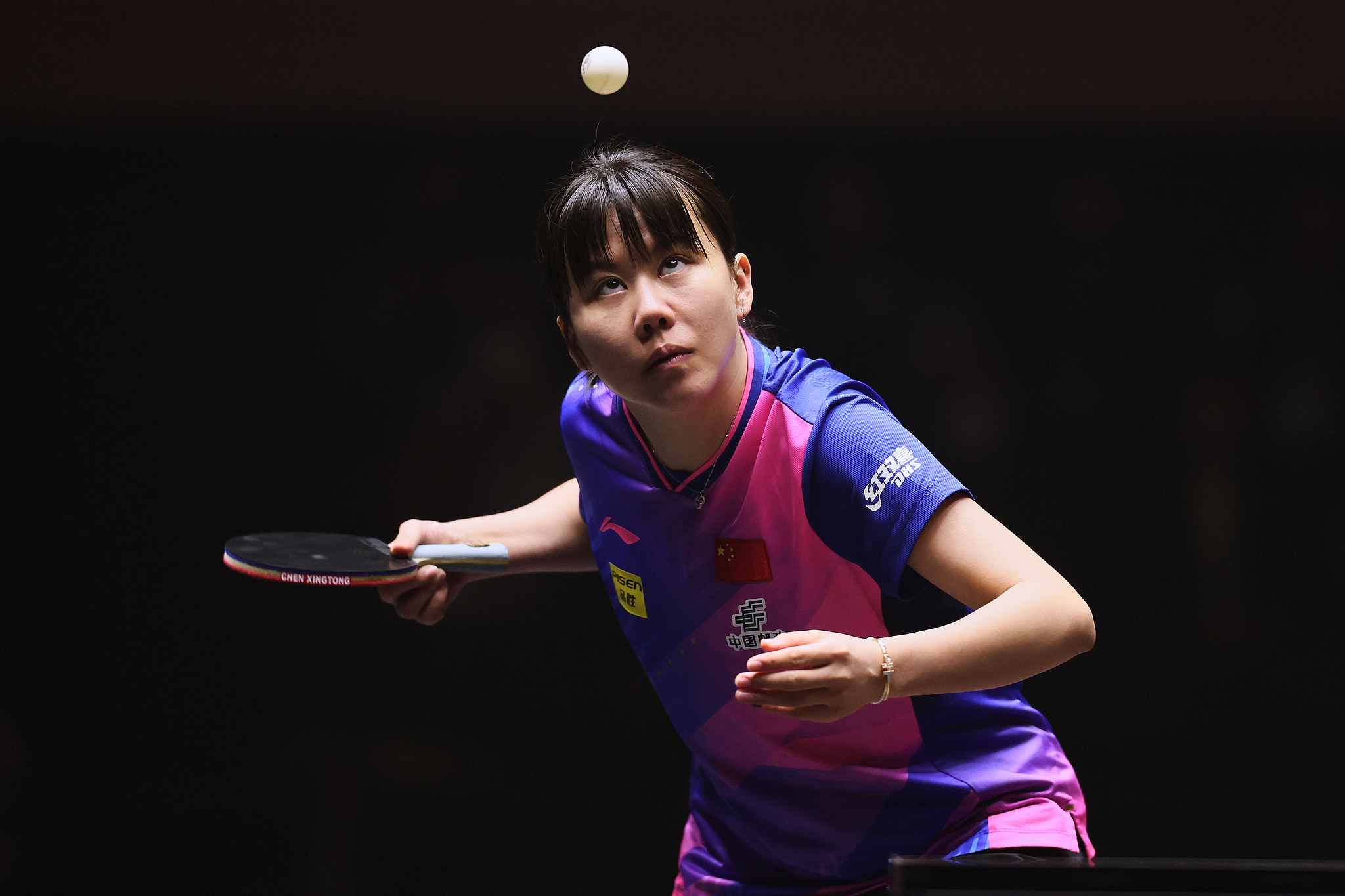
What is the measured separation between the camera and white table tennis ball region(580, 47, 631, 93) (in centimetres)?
173

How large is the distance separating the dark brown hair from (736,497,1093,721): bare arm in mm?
476

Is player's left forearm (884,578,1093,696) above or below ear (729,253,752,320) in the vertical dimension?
below

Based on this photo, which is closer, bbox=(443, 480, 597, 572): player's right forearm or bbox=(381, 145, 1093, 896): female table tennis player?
bbox=(381, 145, 1093, 896): female table tennis player

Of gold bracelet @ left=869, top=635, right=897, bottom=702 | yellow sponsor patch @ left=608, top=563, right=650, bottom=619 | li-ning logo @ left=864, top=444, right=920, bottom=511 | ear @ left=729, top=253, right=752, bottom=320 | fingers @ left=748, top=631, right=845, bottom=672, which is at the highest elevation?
ear @ left=729, top=253, right=752, bottom=320

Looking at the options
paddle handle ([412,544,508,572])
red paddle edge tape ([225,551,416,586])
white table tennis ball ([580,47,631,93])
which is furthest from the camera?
white table tennis ball ([580,47,631,93])

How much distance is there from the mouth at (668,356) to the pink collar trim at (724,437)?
116mm

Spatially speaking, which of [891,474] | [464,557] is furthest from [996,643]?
[464,557]

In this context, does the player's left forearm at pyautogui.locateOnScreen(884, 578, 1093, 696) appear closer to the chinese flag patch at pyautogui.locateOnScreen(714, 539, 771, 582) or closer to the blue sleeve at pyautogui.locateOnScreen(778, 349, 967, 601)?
the blue sleeve at pyautogui.locateOnScreen(778, 349, 967, 601)

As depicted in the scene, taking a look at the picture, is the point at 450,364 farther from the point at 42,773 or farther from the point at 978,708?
the point at 978,708

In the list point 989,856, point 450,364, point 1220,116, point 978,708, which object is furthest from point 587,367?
point 1220,116

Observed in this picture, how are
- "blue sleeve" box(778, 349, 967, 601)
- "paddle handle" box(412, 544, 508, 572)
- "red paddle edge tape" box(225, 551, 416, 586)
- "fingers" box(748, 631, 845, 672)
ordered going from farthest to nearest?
"paddle handle" box(412, 544, 508, 572)
"red paddle edge tape" box(225, 551, 416, 586)
"blue sleeve" box(778, 349, 967, 601)
"fingers" box(748, 631, 845, 672)

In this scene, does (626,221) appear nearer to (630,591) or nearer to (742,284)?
(742,284)

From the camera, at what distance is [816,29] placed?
9.19ft

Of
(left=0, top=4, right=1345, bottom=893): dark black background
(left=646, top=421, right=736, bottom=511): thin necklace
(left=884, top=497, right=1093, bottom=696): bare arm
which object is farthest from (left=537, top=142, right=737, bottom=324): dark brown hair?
(left=0, top=4, right=1345, bottom=893): dark black background
